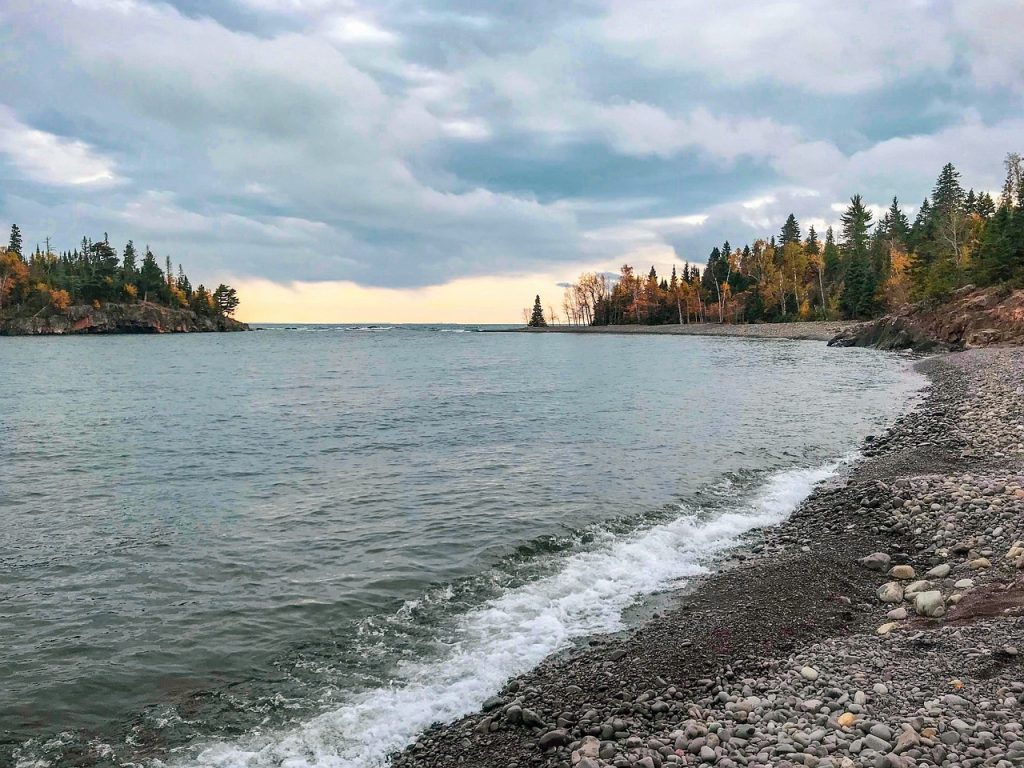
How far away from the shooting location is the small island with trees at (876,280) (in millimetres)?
64875

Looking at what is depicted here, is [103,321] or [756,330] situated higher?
[103,321]

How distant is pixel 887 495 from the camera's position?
50.9 feet

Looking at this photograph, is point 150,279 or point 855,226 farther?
point 150,279

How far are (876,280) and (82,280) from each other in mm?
177854

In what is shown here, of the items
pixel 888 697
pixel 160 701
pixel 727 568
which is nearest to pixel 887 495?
pixel 727 568

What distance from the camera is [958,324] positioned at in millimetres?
62906

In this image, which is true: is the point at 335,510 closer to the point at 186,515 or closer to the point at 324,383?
the point at 186,515

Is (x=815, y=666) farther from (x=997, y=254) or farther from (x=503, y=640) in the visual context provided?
(x=997, y=254)

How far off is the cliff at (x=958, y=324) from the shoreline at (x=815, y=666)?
178 ft

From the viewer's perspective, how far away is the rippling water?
333 inches

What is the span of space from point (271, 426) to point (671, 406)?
70.8ft

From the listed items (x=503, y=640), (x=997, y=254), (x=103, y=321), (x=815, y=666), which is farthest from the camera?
(x=103, y=321)

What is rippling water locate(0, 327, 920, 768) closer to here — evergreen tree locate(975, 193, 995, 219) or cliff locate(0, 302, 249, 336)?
evergreen tree locate(975, 193, 995, 219)

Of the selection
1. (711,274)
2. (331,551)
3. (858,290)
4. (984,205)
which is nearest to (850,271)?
(858,290)
